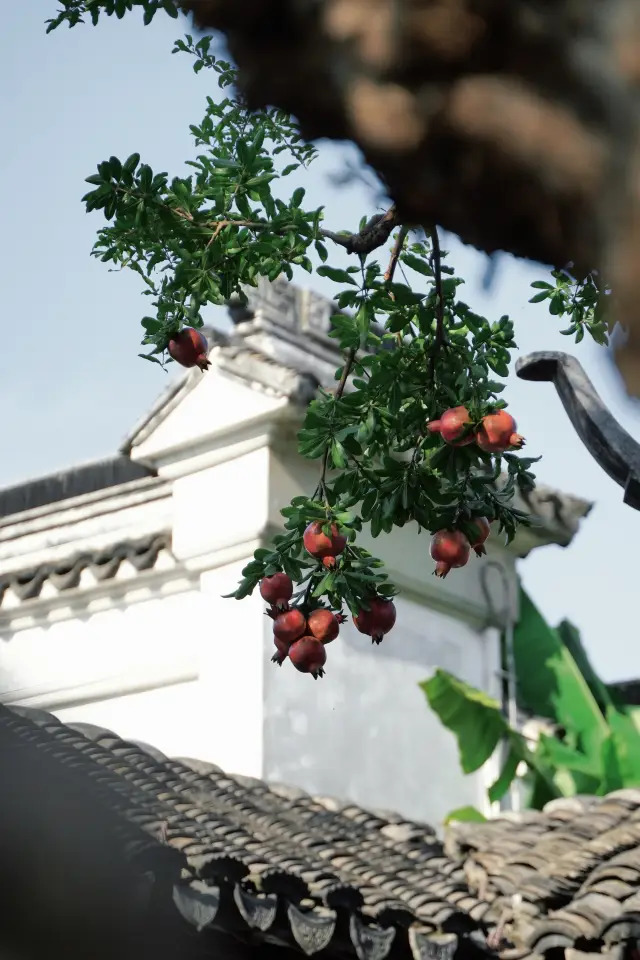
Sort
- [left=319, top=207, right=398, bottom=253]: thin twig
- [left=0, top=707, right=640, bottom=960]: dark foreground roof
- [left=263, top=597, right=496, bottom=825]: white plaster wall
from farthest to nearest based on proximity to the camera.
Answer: [left=263, top=597, right=496, bottom=825]: white plaster wall → [left=0, top=707, right=640, bottom=960]: dark foreground roof → [left=319, top=207, right=398, bottom=253]: thin twig

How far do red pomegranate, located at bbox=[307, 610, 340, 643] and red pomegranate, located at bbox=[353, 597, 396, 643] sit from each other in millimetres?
102

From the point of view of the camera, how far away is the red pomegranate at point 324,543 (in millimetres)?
3174

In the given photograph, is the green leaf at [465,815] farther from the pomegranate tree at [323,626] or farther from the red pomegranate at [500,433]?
the red pomegranate at [500,433]

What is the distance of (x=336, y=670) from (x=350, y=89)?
780 cm

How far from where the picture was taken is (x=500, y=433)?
298 centimetres

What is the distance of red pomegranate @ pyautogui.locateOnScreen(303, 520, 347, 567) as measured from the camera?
3.17 m

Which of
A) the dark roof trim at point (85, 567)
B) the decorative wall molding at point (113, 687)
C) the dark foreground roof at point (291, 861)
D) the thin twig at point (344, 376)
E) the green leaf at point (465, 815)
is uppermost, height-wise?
the dark roof trim at point (85, 567)

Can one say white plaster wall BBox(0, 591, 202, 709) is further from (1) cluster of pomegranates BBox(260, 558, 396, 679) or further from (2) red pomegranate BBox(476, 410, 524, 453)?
(2) red pomegranate BBox(476, 410, 524, 453)

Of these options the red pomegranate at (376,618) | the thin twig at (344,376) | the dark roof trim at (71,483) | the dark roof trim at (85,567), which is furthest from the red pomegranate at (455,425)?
the dark roof trim at (71,483)

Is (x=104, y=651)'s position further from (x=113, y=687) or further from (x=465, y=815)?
(x=465, y=815)

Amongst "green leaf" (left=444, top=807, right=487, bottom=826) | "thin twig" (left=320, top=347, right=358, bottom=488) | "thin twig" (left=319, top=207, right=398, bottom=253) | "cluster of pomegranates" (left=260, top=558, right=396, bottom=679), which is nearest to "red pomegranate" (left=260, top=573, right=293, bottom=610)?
"cluster of pomegranates" (left=260, top=558, right=396, bottom=679)

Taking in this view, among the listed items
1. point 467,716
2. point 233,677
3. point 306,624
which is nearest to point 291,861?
point 233,677

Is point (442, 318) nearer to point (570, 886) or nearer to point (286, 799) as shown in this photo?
point (570, 886)

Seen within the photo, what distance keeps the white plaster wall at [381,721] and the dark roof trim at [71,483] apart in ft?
6.08
